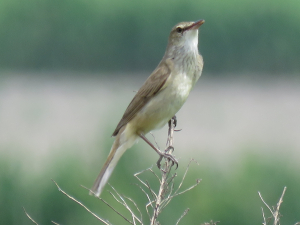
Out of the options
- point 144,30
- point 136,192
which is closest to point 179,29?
point 136,192

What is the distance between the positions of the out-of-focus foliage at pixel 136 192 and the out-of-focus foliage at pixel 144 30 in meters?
3.86

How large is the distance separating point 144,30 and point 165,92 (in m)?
5.23

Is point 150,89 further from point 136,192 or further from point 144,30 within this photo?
point 144,30

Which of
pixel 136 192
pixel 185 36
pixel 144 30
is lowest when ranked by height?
pixel 136 192

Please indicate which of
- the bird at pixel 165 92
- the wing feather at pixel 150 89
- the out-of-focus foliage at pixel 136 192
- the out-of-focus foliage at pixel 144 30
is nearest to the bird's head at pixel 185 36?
the bird at pixel 165 92

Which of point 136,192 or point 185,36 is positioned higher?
point 185,36

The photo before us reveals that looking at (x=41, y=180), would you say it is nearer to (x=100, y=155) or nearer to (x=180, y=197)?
(x=100, y=155)

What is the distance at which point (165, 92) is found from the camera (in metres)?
3.15

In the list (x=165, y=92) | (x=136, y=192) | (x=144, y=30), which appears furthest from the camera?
(x=144, y=30)

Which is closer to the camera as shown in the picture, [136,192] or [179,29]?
[179,29]

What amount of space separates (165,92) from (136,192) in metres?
1.33

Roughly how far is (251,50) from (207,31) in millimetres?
898

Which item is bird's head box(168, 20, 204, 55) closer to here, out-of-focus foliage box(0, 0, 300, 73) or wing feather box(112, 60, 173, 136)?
wing feather box(112, 60, 173, 136)

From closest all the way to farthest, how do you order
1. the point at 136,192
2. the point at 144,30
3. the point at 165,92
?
the point at 165,92 → the point at 136,192 → the point at 144,30
